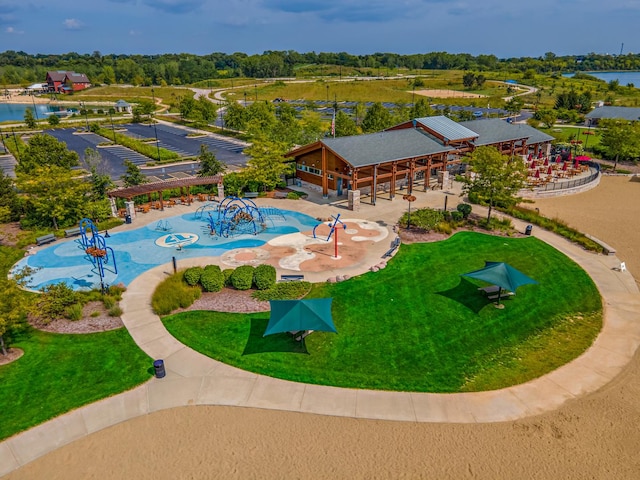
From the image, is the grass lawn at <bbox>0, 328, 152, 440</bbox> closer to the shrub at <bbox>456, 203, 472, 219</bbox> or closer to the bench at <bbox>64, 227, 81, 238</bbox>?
the bench at <bbox>64, 227, 81, 238</bbox>

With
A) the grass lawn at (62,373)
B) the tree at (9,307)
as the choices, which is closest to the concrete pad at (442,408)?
the grass lawn at (62,373)

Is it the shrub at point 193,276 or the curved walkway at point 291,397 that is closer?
the curved walkway at point 291,397

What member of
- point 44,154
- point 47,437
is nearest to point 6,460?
point 47,437

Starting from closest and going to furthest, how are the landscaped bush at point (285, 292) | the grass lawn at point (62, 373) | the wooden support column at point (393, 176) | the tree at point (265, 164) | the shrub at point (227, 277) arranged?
the grass lawn at point (62, 373) → the landscaped bush at point (285, 292) → the shrub at point (227, 277) → the wooden support column at point (393, 176) → the tree at point (265, 164)

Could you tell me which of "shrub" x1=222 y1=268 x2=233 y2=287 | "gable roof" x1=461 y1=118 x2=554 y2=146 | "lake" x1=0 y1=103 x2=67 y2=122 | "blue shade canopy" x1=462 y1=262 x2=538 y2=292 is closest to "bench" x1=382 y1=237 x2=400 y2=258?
"blue shade canopy" x1=462 y1=262 x2=538 y2=292

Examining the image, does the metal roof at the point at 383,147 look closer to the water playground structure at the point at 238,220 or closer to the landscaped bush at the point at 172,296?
the water playground structure at the point at 238,220

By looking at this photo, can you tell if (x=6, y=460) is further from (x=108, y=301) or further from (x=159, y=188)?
(x=159, y=188)
